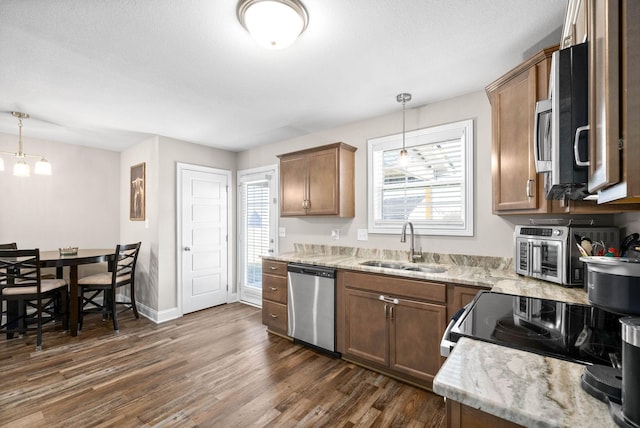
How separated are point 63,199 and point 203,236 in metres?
2.06

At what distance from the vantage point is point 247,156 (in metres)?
4.60

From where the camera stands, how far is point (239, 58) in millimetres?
2018

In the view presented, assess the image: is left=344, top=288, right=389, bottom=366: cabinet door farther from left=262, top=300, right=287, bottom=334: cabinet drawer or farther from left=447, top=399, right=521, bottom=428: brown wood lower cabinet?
left=447, top=399, right=521, bottom=428: brown wood lower cabinet

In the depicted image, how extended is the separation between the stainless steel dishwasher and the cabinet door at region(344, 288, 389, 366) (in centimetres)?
17

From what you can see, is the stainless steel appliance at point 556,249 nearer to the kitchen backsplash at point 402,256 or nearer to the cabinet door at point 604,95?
the kitchen backsplash at point 402,256

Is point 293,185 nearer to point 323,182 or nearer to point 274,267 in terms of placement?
point 323,182

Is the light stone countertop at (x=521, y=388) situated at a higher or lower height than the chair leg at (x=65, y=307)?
higher

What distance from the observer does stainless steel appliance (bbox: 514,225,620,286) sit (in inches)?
67.7

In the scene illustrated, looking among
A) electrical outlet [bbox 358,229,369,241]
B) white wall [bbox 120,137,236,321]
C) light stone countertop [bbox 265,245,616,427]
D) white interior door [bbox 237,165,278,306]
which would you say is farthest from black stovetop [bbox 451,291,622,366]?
white wall [bbox 120,137,236,321]

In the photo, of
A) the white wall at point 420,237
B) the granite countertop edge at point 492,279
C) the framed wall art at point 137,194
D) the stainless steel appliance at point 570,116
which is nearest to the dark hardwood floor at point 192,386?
the granite countertop edge at point 492,279

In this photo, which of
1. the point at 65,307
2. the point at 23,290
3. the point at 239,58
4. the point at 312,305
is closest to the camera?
the point at 239,58

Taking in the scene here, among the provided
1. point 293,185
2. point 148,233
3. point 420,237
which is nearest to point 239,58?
point 293,185

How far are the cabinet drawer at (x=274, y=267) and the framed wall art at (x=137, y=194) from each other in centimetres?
204

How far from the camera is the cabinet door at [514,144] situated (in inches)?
70.4
